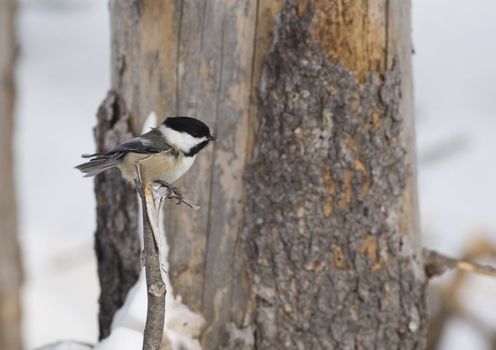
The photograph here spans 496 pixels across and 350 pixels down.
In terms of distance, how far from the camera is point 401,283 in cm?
257

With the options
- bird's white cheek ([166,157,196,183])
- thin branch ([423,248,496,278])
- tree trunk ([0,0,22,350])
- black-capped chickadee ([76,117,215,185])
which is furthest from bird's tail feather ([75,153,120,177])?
tree trunk ([0,0,22,350])

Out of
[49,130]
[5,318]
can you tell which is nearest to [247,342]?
[5,318]

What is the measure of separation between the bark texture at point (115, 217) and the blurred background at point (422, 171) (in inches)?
95.8

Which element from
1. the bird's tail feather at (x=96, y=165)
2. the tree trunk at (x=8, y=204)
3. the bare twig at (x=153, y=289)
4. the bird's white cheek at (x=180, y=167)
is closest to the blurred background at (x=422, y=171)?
the tree trunk at (x=8, y=204)

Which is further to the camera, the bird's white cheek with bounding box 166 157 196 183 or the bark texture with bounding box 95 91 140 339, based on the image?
the bark texture with bounding box 95 91 140 339

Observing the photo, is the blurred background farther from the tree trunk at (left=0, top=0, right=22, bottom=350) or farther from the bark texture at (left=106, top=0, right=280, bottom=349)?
the bark texture at (left=106, top=0, right=280, bottom=349)

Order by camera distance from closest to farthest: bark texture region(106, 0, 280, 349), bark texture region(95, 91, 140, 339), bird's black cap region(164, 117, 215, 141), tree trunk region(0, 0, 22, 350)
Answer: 1. bird's black cap region(164, 117, 215, 141)
2. bark texture region(106, 0, 280, 349)
3. bark texture region(95, 91, 140, 339)
4. tree trunk region(0, 0, 22, 350)

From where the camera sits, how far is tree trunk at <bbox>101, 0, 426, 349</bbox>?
94.0 inches

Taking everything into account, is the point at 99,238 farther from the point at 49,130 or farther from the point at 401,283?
the point at 49,130

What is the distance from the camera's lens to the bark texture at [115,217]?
268cm

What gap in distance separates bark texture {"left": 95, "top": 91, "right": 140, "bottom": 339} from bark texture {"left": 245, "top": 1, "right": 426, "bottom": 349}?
→ 375 millimetres

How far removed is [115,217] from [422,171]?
4.15 m

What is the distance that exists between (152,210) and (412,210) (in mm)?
924

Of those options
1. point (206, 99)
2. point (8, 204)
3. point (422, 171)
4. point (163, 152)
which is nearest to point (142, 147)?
point (163, 152)
